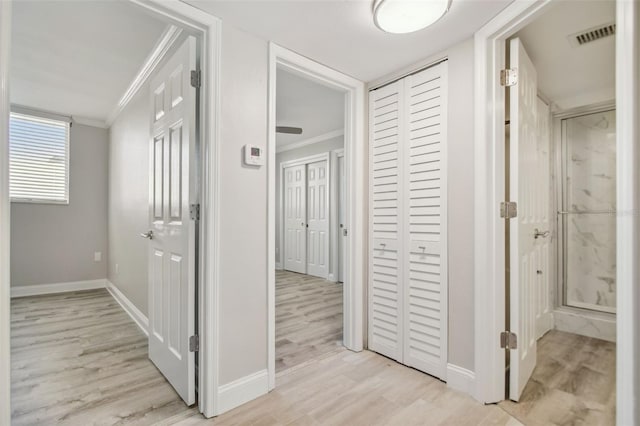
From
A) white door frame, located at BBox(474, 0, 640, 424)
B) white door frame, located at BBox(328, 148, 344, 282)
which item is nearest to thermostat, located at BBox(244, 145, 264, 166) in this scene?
white door frame, located at BBox(474, 0, 640, 424)

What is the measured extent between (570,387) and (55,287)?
5647 mm

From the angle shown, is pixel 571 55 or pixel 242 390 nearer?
pixel 242 390

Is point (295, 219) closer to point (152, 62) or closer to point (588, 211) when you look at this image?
point (152, 62)

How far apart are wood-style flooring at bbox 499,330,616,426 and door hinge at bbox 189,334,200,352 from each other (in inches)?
68.0

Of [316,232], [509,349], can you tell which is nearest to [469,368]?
[509,349]

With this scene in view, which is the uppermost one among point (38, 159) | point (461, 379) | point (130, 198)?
point (38, 159)

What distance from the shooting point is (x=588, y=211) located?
2885 millimetres

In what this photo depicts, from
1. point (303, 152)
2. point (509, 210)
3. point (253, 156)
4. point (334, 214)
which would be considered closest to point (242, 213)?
point (253, 156)

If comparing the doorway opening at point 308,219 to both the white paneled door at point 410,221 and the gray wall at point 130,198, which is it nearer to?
the white paneled door at point 410,221

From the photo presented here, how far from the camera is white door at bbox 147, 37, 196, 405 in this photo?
5.68 feet

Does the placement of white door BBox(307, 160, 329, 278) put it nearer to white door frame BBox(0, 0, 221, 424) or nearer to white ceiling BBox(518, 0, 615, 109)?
white ceiling BBox(518, 0, 615, 109)

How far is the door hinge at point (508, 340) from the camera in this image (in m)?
1.77

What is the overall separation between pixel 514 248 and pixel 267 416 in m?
1.65

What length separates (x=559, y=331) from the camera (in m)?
2.91
